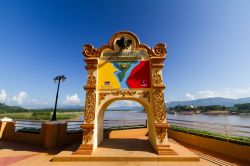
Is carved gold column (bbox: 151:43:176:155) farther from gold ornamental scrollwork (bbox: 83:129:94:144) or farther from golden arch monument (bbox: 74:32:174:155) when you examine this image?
gold ornamental scrollwork (bbox: 83:129:94:144)

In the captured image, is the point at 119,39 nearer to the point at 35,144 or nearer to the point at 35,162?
the point at 35,162

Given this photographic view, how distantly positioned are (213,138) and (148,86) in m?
4.34

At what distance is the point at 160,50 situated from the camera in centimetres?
736

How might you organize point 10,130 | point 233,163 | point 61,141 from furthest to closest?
1. point 10,130
2. point 61,141
3. point 233,163

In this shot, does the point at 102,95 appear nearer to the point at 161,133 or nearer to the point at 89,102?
the point at 89,102

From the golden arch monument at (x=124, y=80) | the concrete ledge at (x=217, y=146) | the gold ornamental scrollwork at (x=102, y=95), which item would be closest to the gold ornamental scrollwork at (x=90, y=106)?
the golden arch monument at (x=124, y=80)

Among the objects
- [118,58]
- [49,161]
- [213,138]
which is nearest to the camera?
[49,161]

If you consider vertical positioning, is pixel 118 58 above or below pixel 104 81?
above

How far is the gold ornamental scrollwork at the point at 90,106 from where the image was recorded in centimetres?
663

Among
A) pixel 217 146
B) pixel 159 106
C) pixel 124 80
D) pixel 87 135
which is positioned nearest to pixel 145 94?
pixel 159 106

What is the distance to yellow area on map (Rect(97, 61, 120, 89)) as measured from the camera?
7.11m

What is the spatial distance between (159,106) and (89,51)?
4856 millimetres

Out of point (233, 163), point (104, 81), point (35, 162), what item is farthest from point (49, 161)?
point (233, 163)

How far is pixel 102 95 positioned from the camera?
277 inches
